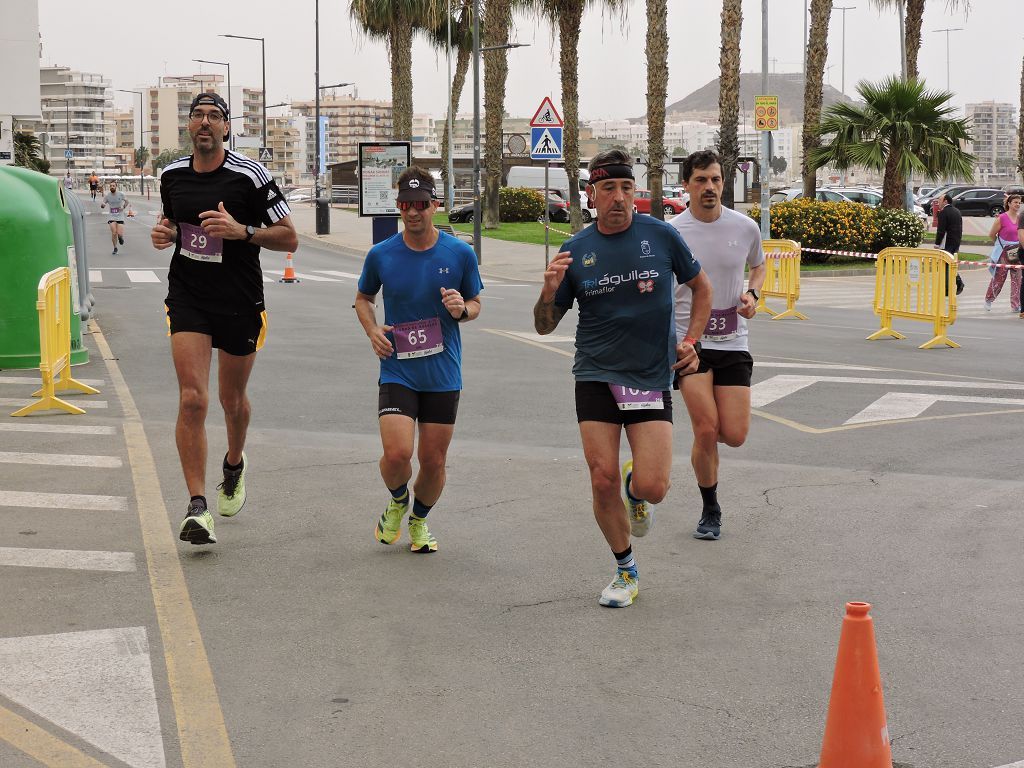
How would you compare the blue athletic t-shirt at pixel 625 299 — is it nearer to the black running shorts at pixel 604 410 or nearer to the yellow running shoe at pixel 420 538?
the black running shorts at pixel 604 410

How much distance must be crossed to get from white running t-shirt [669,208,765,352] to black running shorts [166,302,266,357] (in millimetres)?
2250

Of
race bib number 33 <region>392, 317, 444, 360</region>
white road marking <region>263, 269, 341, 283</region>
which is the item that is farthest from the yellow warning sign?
race bib number 33 <region>392, 317, 444, 360</region>

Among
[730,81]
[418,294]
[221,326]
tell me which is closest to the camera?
[418,294]

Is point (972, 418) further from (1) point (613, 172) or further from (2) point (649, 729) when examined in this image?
(2) point (649, 729)

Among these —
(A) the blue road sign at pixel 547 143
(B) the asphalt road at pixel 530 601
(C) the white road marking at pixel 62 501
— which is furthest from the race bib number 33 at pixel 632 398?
(A) the blue road sign at pixel 547 143

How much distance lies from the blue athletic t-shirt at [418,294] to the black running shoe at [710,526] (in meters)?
1.55

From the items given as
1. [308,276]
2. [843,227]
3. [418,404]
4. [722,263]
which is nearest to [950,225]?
[843,227]

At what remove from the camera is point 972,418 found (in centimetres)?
1131

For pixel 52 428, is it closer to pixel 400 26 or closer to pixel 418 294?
pixel 418 294

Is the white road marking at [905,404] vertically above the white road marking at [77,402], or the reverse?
the white road marking at [77,402]

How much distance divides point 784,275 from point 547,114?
8680mm

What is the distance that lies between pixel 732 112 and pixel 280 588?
93.8ft

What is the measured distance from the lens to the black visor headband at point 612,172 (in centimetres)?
593

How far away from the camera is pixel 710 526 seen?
733cm
